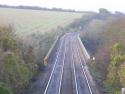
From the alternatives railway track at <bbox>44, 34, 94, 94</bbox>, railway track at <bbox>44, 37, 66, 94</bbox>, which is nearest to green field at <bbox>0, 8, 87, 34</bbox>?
railway track at <bbox>44, 34, 94, 94</bbox>

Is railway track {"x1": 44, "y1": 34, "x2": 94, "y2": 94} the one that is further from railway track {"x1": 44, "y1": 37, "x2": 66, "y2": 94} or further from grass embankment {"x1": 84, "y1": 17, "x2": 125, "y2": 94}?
grass embankment {"x1": 84, "y1": 17, "x2": 125, "y2": 94}

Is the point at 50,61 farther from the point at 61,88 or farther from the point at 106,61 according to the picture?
the point at 61,88

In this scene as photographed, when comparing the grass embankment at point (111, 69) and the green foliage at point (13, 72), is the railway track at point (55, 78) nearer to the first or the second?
the green foliage at point (13, 72)

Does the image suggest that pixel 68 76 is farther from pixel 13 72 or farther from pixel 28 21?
pixel 28 21

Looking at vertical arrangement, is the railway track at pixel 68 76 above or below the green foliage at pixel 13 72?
below

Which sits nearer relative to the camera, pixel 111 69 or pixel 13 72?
pixel 13 72

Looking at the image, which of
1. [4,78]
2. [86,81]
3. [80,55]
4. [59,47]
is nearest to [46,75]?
[86,81]

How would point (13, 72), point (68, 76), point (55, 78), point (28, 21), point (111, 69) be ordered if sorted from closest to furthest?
1. point (13, 72)
2. point (111, 69)
3. point (55, 78)
4. point (68, 76)
5. point (28, 21)

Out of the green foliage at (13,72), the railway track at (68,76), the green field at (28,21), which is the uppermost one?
the green foliage at (13,72)

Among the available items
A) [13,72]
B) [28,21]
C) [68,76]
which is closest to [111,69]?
[68,76]

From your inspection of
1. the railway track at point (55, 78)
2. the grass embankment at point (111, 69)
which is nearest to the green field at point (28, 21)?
the railway track at point (55, 78)

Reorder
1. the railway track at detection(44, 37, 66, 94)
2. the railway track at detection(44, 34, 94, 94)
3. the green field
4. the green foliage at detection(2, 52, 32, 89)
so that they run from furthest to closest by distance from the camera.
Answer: the green field → the railway track at detection(44, 34, 94, 94) → the railway track at detection(44, 37, 66, 94) → the green foliage at detection(2, 52, 32, 89)
